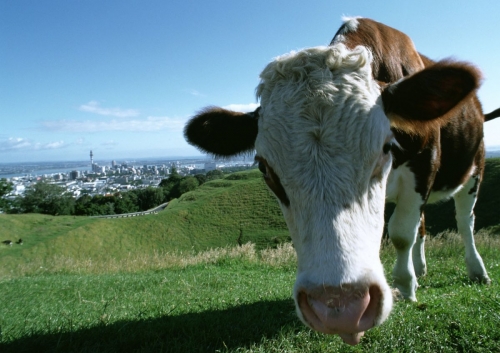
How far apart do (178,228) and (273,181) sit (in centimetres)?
4840

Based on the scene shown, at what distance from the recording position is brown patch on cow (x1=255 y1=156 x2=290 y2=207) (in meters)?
3.00

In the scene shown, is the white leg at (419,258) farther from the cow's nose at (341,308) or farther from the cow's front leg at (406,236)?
the cow's nose at (341,308)

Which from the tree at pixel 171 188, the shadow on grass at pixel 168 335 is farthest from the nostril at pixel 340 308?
the tree at pixel 171 188

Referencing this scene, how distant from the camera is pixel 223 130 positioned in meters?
3.99

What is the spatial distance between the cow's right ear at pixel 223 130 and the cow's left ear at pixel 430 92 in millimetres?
1367

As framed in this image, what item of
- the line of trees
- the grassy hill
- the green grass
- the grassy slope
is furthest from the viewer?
the line of trees

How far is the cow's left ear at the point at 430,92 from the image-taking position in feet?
10.2

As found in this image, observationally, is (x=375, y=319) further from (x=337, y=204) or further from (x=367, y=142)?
(x=367, y=142)

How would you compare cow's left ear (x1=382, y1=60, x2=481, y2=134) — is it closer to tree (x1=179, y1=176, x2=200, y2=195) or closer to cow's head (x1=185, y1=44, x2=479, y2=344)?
cow's head (x1=185, y1=44, x2=479, y2=344)

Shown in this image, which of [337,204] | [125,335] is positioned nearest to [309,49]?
[337,204]

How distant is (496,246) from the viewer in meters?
10.7

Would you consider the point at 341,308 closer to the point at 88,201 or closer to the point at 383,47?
the point at 383,47

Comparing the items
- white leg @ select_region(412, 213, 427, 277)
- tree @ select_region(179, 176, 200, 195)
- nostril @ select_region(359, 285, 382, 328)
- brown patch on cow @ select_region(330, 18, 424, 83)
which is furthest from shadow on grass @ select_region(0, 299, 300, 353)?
tree @ select_region(179, 176, 200, 195)

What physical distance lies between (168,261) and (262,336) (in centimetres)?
1025
